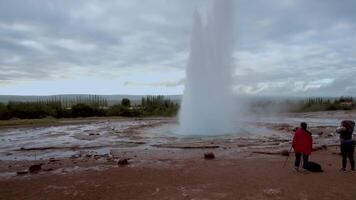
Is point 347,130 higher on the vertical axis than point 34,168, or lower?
higher

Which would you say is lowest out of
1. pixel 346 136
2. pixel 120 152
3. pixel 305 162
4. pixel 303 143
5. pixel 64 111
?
pixel 120 152

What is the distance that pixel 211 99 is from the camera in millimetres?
24250

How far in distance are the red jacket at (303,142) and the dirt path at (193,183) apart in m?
0.62

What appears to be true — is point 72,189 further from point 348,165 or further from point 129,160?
point 348,165

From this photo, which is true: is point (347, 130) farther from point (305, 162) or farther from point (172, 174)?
point (172, 174)

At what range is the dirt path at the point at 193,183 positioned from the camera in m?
8.07

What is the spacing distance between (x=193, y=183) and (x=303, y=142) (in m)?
3.09

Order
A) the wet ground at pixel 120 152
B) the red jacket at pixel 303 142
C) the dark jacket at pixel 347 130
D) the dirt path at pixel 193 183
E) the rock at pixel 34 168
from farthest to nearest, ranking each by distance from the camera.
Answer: the wet ground at pixel 120 152 < the rock at pixel 34 168 < the red jacket at pixel 303 142 < the dark jacket at pixel 347 130 < the dirt path at pixel 193 183

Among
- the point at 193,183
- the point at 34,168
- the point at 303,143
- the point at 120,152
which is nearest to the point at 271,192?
the point at 193,183

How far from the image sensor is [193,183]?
9.17 metres

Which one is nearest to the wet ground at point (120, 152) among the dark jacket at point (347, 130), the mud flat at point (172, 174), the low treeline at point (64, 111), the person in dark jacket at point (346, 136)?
the mud flat at point (172, 174)

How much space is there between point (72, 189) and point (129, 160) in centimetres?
435

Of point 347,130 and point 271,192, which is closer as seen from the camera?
point 271,192

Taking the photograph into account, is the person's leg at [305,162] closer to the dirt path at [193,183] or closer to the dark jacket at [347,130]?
the dirt path at [193,183]
